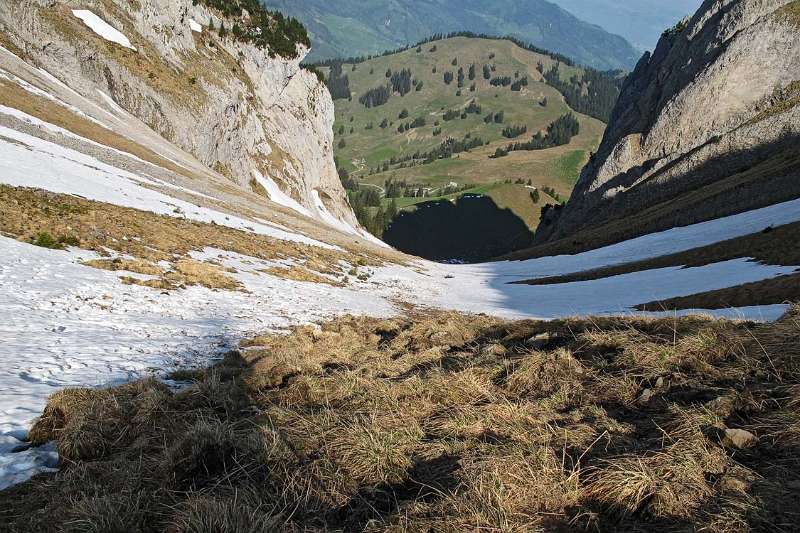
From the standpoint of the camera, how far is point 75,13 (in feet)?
196

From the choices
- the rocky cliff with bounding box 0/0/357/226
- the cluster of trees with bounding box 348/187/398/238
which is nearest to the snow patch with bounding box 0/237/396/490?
the rocky cliff with bounding box 0/0/357/226

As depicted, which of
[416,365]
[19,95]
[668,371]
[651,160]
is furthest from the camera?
[651,160]

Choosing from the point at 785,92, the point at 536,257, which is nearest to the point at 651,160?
the point at 785,92

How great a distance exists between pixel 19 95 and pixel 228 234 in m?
28.2

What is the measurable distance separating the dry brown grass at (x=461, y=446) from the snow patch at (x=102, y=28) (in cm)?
7417

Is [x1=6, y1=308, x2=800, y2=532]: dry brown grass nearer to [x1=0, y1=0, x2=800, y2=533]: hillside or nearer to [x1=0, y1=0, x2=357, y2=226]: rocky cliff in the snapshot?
[x1=0, y1=0, x2=800, y2=533]: hillside

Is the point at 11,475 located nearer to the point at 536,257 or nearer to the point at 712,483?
the point at 712,483

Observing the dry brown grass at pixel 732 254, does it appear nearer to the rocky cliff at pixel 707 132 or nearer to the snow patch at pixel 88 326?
the rocky cliff at pixel 707 132

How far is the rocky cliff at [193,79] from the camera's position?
54719 millimetres

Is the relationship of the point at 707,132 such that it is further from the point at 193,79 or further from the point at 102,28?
the point at 102,28

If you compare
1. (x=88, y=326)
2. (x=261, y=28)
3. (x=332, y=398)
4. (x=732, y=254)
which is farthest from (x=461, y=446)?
(x=261, y=28)

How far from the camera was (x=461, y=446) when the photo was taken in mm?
4891

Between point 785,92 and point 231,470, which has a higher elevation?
point 785,92

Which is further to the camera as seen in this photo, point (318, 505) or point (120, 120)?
point (120, 120)
